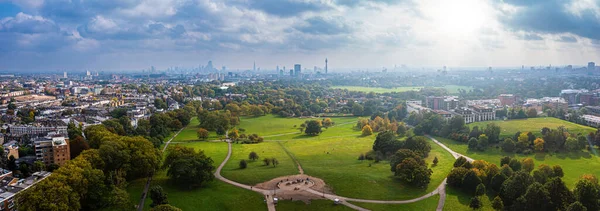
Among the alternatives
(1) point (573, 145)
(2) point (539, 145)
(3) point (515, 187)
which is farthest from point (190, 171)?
(1) point (573, 145)

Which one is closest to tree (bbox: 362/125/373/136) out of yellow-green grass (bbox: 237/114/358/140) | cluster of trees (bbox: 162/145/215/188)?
yellow-green grass (bbox: 237/114/358/140)

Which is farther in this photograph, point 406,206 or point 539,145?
point 539,145

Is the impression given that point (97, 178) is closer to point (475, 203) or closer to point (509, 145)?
point (475, 203)

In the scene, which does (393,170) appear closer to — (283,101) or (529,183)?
(529,183)

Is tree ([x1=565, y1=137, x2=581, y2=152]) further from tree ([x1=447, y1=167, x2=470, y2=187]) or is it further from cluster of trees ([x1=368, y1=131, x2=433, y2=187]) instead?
tree ([x1=447, y1=167, x2=470, y2=187])

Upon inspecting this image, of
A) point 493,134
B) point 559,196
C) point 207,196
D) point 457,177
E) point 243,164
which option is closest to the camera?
point 559,196
